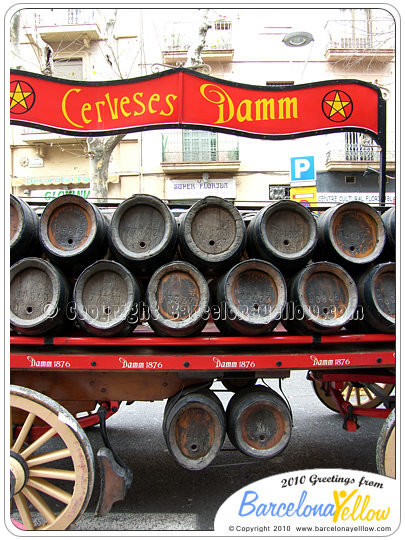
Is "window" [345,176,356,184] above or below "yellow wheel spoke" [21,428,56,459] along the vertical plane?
above

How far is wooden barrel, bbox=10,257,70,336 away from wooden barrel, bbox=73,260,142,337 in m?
0.12

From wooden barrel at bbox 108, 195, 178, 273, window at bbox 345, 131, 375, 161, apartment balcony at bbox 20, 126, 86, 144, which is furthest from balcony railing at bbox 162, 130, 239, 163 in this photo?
wooden barrel at bbox 108, 195, 178, 273

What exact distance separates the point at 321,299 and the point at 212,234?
952 mm

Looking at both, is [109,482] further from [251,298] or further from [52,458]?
[251,298]

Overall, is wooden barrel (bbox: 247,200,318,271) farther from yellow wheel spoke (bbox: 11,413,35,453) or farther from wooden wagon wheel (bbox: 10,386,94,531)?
yellow wheel spoke (bbox: 11,413,35,453)

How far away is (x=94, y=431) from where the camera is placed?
4703 mm

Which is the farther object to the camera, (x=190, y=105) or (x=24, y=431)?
(x=190, y=105)

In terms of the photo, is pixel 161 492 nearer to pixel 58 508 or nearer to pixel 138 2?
pixel 58 508

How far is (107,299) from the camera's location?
9.58 ft

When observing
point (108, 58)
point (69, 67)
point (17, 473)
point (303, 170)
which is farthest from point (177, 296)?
point (69, 67)

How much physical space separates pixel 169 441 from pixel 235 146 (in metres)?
14.3

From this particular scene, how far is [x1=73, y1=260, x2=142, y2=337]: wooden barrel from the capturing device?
9.16 feet

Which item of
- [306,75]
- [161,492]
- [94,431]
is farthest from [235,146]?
[161,492]

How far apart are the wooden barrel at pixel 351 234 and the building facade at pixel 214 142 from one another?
1196 centimetres
